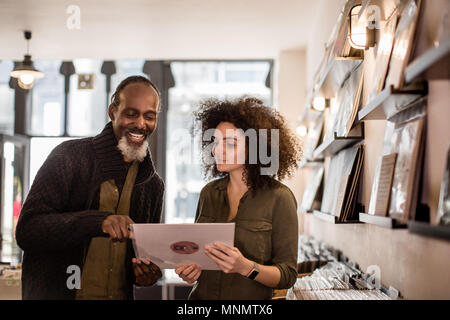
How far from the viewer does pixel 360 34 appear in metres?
2.12

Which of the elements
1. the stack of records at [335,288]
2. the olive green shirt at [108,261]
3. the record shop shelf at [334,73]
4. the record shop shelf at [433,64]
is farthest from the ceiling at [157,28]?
the record shop shelf at [433,64]

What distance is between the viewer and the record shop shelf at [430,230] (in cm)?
100

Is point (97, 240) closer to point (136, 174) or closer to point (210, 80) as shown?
point (136, 174)

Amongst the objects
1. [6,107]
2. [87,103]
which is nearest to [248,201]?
[87,103]

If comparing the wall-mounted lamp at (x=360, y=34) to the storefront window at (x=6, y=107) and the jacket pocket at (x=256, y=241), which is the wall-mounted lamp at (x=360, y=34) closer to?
the jacket pocket at (x=256, y=241)

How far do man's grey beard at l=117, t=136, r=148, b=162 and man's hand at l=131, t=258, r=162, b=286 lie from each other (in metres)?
0.40

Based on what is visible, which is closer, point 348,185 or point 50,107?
point 348,185

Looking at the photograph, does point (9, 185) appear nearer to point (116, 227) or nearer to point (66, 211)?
point (66, 211)

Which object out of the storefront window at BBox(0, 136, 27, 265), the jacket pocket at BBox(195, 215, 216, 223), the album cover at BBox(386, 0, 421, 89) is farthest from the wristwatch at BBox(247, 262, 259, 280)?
the storefront window at BBox(0, 136, 27, 265)

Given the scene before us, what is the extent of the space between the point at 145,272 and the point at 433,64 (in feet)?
4.19

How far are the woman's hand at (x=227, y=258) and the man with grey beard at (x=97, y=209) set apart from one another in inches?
12.5

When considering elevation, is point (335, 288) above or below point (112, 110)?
below

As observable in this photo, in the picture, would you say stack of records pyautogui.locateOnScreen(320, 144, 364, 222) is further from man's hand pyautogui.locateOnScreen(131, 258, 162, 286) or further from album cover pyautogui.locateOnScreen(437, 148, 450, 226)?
album cover pyautogui.locateOnScreen(437, 148, 450, 226)
